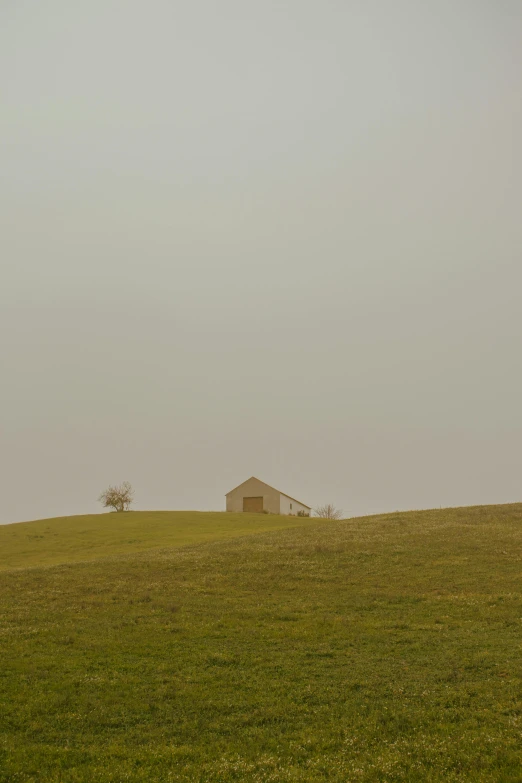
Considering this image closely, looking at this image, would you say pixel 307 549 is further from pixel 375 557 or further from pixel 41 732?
pixel 41 732

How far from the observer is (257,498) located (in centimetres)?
8650

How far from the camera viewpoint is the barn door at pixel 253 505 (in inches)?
3386

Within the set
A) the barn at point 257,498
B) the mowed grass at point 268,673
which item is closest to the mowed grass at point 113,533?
the barn at point 257,498

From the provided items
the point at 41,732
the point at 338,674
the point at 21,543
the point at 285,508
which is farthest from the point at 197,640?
the point at 285,508

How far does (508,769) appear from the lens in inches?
444

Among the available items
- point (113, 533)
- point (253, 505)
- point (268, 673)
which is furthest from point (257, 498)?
point (268, 673)

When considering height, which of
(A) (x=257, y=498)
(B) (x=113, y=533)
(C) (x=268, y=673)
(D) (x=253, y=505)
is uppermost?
(A) (x=257, y=498)

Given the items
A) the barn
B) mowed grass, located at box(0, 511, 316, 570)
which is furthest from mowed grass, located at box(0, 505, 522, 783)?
the barn

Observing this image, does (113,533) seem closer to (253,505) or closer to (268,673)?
(253,505)

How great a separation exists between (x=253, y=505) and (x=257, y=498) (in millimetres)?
1149

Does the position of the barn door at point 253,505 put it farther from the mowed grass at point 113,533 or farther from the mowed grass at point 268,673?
the mowed grass at point 268,673

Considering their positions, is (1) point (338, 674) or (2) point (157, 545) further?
(2) point (157, 545)

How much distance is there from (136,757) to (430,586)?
A: 17.1m

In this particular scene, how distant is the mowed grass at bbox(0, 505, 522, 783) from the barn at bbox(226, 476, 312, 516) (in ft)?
176
